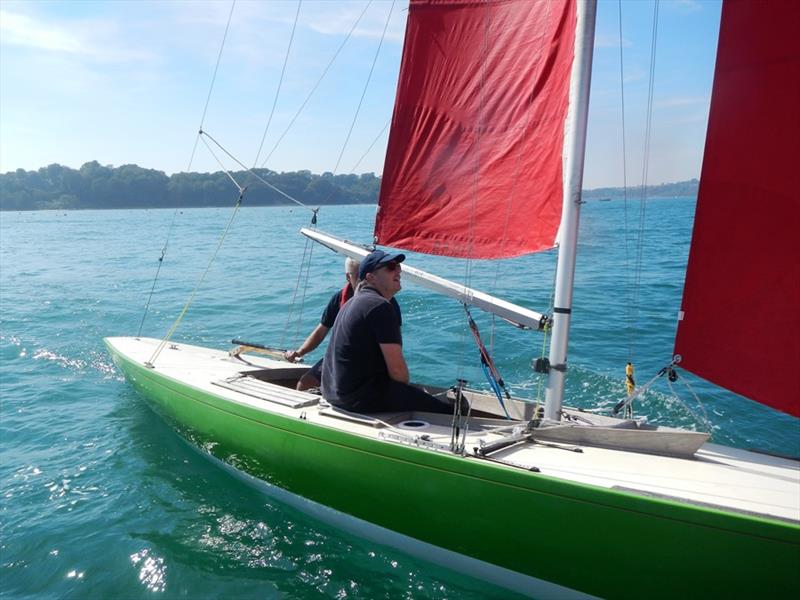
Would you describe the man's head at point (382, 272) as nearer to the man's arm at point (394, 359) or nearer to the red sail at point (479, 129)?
the man's arm at point (394, 359)

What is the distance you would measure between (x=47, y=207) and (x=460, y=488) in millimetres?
117619

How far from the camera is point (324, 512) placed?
476 centimetres

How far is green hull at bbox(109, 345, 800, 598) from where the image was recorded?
296cm

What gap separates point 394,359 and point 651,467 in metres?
1.83

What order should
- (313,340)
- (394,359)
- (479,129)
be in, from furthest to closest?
(313,340) < (479,129) < (394,359)

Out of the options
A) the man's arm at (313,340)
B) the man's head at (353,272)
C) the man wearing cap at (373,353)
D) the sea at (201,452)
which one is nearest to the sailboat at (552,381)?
the man wearing cap at (373,353)

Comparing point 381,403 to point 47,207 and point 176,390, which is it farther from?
point 47,207

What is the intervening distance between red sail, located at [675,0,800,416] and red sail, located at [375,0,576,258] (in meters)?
1.09

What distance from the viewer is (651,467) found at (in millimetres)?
3689

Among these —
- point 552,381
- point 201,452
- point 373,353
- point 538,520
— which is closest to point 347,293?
point 373,353

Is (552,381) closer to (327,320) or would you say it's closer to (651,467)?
(651,467)

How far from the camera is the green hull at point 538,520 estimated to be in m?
2.96

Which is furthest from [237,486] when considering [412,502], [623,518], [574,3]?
[574,3]

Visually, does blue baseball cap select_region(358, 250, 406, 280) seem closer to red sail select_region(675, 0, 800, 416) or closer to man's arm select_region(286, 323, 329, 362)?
red sail select_region(675, 0, 800, 416)
